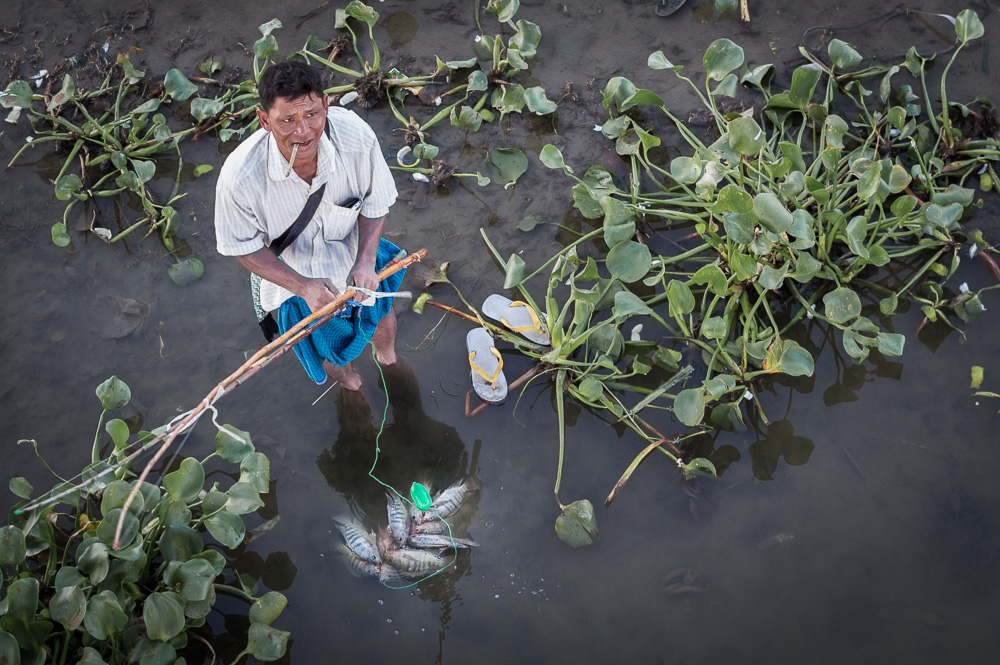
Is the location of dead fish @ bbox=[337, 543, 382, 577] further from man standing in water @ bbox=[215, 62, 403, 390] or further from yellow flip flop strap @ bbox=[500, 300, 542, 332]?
yellow flip flop strap @ bbox=[500, 300, 542, 332]

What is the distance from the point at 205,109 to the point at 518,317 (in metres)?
1.65

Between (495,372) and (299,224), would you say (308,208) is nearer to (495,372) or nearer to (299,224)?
(299,224)

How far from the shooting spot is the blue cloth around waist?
2.27 meters

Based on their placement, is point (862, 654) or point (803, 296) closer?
point (862, 654)

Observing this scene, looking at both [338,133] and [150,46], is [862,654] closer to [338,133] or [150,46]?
[338,133]

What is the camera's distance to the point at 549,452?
2641 mm

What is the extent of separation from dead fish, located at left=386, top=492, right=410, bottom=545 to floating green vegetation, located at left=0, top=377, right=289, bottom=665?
45cm

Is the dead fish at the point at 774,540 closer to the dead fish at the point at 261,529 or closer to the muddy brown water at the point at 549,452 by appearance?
the muddy brown water at the point at 549,452

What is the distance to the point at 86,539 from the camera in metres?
2.12

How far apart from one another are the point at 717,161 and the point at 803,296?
57cm

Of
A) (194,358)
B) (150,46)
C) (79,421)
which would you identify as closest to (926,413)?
(194,358)

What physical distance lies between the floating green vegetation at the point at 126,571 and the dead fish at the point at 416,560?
41 centimetres

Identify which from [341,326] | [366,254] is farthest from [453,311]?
[366,254]

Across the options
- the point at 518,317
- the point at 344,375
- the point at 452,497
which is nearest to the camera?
the point at 452,497
